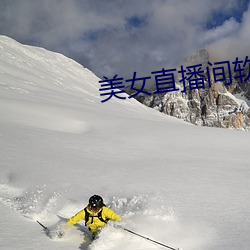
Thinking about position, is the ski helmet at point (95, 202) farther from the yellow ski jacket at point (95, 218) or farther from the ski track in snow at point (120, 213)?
the ski track in snow at point (120, 213)

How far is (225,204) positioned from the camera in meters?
6.62

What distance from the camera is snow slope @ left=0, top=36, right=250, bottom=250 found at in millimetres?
5402

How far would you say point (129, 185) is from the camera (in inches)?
313

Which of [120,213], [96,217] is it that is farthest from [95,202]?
[120,213]

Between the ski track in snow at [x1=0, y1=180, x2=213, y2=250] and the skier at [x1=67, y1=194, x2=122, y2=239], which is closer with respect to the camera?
the ski track in snow at [x1=0, y1=180, x2=213, y2=250]

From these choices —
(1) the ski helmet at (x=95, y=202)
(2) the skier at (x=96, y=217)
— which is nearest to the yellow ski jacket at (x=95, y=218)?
(2) the skier at (x=96, y=217)

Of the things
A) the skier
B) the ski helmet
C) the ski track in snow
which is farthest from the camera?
the skier

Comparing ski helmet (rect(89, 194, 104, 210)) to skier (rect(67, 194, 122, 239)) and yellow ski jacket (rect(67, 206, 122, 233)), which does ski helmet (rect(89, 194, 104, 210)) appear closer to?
skier (rect(67, 194, 122, 239))

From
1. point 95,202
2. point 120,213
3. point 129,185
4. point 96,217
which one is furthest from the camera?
point 129,185

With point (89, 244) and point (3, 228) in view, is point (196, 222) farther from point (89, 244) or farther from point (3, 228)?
point (3, 228)

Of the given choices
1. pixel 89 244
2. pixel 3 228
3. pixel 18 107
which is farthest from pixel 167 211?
pixel 18 107

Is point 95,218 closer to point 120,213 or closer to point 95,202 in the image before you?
point 95,202

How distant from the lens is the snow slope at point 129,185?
17.7ft

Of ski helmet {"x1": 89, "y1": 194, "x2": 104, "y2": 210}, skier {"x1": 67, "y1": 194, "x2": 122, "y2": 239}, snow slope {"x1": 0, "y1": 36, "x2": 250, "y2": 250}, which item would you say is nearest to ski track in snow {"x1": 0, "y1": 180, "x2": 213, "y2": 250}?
snow slope {"x1": 0, "y1": 36, "x2": 250, "y2": 250}
